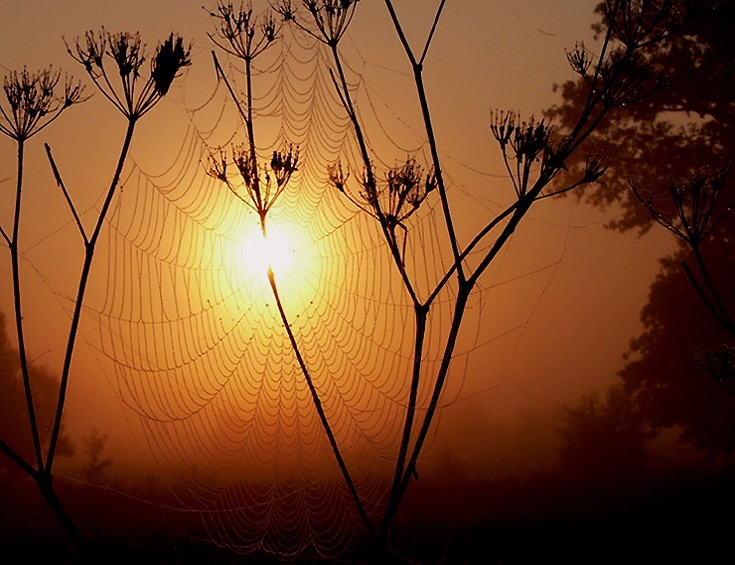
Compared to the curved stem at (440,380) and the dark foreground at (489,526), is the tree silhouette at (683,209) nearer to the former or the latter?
the dark foreground at (489,526)

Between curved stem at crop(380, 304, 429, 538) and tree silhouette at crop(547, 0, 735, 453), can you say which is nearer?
curved stem at crop(380, 304, 429, 538)

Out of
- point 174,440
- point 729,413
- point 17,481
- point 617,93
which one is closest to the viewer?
point 617,93

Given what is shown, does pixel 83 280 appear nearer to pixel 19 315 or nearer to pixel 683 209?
pixel 19 315

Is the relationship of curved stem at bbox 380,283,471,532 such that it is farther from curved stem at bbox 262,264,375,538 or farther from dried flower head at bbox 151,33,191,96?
dried flower head at bbox 151,33,191,96

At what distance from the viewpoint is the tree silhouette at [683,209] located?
14125 millimetres

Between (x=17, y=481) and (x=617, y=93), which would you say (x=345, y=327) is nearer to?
(x=617, y=93)

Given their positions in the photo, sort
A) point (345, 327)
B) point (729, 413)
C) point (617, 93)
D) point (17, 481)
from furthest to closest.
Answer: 1. point (729, 413)
2. point (17, 481)
3. point (345, 327)
4. point (617, 93)

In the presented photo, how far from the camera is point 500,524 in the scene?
10.5 m

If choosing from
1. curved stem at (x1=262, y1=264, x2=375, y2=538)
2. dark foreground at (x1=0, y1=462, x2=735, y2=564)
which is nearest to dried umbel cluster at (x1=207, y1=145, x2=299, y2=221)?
curved stem at (x1=262, y1=264, x2=375, y2=538)

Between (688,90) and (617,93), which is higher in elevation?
(688,90)

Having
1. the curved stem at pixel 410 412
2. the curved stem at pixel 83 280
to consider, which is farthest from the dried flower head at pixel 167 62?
the curved stem at pixel 410 412

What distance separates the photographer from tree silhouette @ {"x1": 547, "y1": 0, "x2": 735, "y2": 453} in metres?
14.1

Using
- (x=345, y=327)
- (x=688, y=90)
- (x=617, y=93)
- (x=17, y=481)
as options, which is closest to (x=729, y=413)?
(x=688, y=90)

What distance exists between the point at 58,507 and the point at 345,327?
3.29m
